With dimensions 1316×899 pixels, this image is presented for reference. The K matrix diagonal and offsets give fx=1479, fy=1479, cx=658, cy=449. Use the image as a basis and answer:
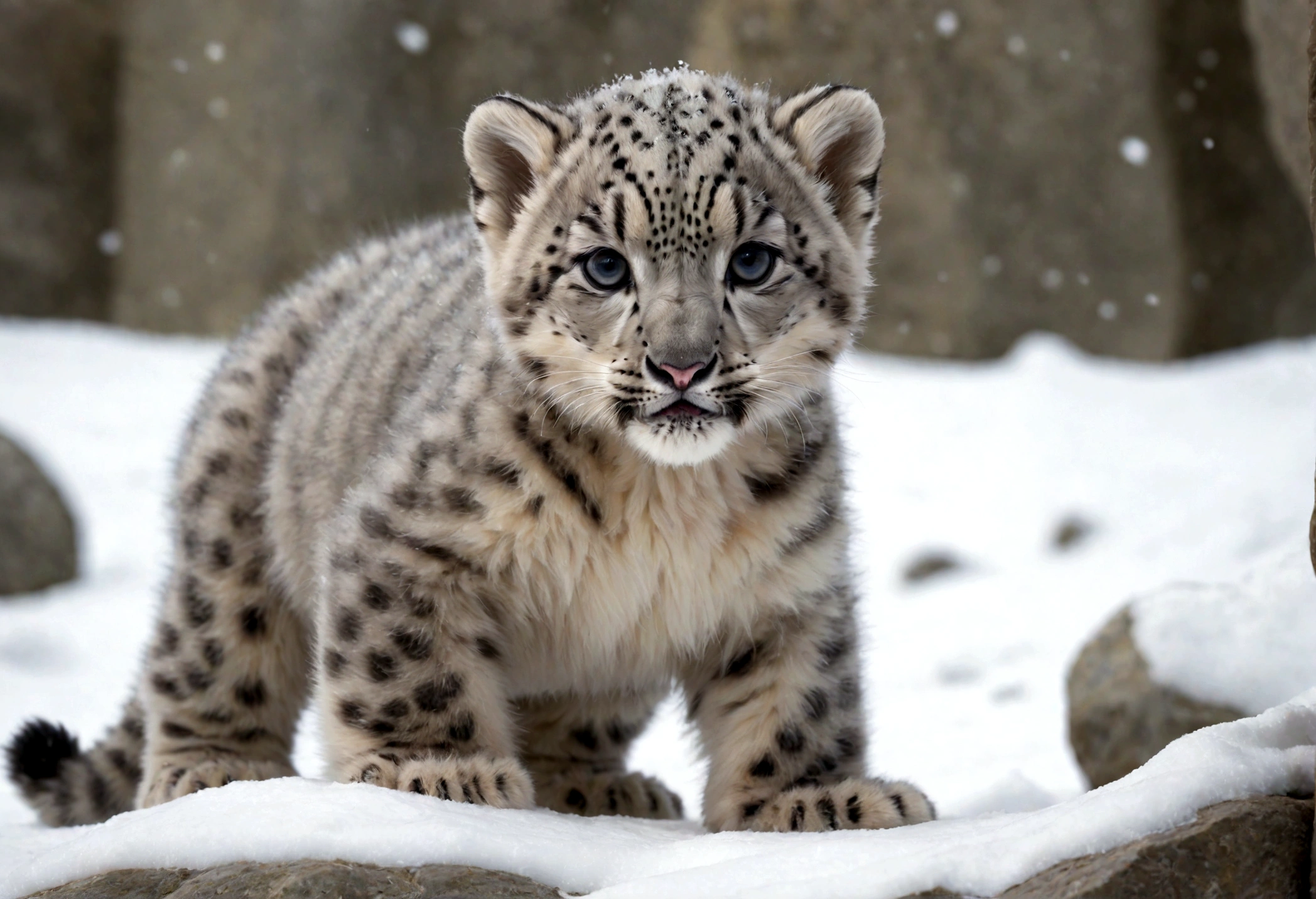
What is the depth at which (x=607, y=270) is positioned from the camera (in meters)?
3.19

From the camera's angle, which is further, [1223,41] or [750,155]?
[1223,41]

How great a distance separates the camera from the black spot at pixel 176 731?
4.10 meters

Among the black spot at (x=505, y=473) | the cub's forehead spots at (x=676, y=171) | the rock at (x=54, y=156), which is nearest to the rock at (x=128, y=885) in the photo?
the black spot at (x=505, y=473)

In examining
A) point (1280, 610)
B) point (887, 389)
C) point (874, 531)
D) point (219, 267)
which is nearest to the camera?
point (1280, 610)

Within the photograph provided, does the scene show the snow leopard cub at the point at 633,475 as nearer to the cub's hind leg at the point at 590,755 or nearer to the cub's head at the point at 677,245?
the cub's head at the point at 677,245

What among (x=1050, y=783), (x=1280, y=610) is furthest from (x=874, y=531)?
(x=1280, y=610)

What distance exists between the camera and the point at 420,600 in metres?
3.27

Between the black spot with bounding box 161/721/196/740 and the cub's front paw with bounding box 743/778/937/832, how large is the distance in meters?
1.68

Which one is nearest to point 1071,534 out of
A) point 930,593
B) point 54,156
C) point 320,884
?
point 930,593

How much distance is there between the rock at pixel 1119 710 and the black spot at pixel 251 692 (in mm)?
2516

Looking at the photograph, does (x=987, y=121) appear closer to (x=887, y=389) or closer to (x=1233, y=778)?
(x=887, y=389)

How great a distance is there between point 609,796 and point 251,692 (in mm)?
1047

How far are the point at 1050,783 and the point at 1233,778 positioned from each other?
9.00ft

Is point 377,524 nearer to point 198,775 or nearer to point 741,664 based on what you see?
point 741,664
